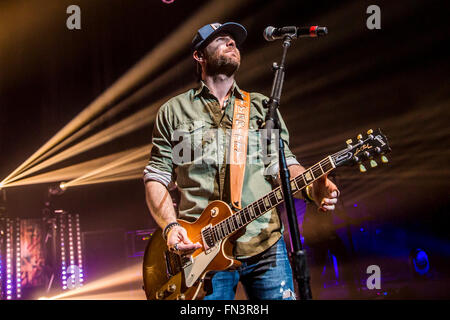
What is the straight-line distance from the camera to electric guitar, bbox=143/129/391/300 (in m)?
2.27

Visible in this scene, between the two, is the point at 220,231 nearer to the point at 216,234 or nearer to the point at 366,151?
the point at 216,234

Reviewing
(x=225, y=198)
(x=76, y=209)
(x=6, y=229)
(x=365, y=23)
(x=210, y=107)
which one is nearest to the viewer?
(x=225, y=198)

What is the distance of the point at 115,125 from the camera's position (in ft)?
18.7

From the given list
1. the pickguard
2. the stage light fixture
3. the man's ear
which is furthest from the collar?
the stage light fixture

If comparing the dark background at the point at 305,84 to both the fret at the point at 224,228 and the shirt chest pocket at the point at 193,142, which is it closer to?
the shirt chest pocket at the point at 193,142

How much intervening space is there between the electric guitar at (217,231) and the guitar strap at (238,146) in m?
0.12

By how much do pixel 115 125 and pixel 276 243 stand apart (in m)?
3.80

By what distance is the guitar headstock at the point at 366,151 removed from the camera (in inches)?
86.7

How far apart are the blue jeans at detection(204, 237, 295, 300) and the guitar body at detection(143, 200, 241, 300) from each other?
0.07m

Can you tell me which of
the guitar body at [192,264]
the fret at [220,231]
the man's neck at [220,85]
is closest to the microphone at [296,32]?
the man's neck at [220,85]

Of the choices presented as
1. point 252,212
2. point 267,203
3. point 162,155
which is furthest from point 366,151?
point 162,155

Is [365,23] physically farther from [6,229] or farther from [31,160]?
[6,229]

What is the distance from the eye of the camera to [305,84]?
5.36 meters

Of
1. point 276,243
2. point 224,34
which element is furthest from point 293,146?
point 276,243
